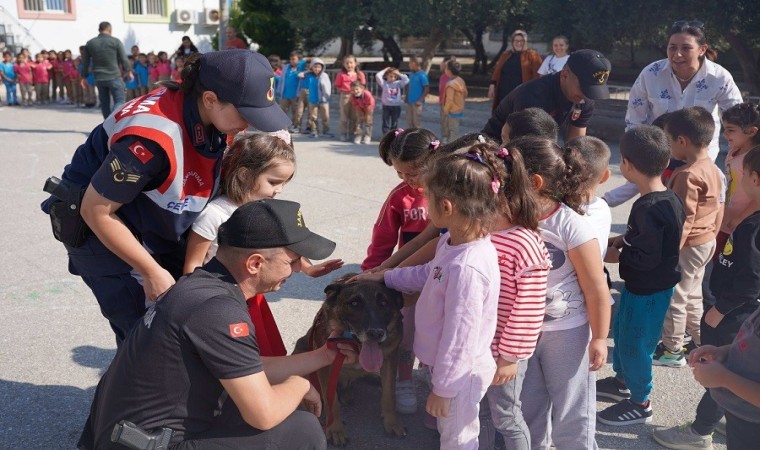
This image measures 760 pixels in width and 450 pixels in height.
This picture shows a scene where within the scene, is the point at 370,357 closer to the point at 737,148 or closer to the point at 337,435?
the point at 337,435

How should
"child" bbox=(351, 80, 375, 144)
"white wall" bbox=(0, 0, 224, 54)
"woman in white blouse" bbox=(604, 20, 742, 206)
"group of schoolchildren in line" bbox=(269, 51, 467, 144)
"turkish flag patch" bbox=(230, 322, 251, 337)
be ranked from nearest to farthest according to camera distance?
"turkish flag patch" bbox=(230, 322, 251, 337)
"woman in white blouse" bbox=(604, 20, 742, 206)
"group of schoolchildren in line" bbox=(269, 51, 467, 144)
"child" bbox=(351, 80, 375, 144)
"white wall" bbox=(0, 0, 224, 54)

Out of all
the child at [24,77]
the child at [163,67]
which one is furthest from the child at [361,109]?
the child at [24,77]

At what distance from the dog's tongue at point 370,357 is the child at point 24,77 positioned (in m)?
21.5

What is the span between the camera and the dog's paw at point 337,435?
363 centimetres

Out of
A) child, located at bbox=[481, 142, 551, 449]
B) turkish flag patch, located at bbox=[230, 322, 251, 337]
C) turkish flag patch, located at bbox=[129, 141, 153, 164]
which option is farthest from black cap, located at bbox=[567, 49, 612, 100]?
turkish flag patch, located at bbox=[230, 322, 251, 337]

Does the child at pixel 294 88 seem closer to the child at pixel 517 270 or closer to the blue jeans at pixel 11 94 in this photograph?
the blue jeans at pixel 11 94

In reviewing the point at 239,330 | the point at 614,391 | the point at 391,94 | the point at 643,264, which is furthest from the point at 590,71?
the point at 391,94

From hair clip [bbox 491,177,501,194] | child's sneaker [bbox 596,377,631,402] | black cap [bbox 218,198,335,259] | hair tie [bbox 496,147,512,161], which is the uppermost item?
hair tie [bbox 496,147,512,161]

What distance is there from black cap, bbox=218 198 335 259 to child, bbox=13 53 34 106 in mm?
21855

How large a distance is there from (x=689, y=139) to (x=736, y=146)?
0.93 metres

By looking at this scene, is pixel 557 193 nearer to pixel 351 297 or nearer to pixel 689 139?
pixel 351 297

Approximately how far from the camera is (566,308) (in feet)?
10.1

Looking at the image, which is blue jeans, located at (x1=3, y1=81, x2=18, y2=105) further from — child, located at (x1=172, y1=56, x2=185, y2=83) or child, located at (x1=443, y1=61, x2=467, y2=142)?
child, located at (x1=443, y1=61, x2=467, y2=142)

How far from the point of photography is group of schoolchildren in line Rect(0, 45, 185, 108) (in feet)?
69.5
